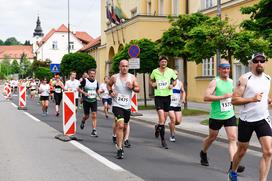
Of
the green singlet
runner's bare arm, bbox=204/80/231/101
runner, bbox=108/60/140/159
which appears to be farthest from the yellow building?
runner's bare arm, bbox=204/80/231/101

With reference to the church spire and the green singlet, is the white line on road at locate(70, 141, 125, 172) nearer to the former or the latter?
the green singlet

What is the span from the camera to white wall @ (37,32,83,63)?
387 ft

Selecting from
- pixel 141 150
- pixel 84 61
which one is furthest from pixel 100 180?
pixel 84 61

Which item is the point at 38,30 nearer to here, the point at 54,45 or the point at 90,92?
the point at 54,45

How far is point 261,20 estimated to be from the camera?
1237 cm

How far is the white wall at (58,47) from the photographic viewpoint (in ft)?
387

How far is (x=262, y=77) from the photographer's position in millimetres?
6375

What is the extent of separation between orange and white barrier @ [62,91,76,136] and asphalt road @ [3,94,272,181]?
441 millimetres

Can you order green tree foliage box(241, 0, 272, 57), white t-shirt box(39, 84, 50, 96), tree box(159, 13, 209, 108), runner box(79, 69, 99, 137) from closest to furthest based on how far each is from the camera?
green tree foliage box(241, 0, 272, 57)
runner box(79, 69, 99, 137)
tree box(159, 13, 209, 108)
white t-shirt box(39, 84, 50, 96)

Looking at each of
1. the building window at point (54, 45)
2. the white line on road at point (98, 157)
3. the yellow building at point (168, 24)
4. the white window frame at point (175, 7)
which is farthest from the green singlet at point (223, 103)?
the building window at point (54, 45)

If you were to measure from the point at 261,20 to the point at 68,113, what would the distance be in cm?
539

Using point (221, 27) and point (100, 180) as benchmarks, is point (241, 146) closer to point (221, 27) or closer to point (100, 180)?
point (100, 180)

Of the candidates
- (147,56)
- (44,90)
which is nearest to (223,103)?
(44,90)

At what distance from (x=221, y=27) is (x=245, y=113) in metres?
8.74
